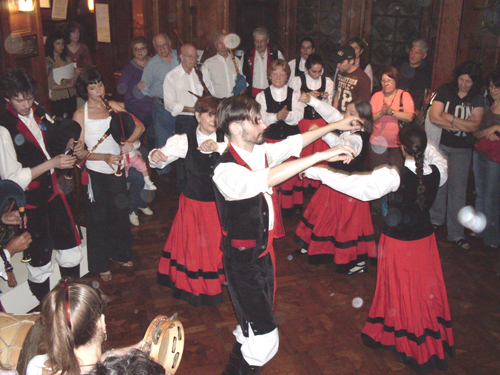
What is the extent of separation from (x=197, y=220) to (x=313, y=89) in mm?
2333

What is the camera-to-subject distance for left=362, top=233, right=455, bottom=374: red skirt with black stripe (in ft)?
8.57

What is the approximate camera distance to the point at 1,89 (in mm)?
2660

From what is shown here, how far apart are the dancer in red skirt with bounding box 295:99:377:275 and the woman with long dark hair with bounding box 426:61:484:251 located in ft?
3.14

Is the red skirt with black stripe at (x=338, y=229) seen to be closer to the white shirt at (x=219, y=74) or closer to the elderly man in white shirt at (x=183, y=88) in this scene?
the elderly man in white shirt at (x=183, y=88)

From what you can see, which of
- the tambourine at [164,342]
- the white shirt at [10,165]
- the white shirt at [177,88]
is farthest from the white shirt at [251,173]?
the white shirt at [177,88]

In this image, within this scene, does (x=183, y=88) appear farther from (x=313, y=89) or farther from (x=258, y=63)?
(x=313, y=89)

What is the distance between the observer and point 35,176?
8.96 feet

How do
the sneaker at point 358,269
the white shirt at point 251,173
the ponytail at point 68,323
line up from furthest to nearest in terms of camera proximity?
the sneaker at point 358,269
the white shirt at point 251,173
the ponytail at point 68,323

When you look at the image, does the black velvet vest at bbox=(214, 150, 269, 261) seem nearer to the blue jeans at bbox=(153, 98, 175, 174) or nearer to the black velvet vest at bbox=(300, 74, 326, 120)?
the black velvet vest at bbox=(300, 74, 326, 120)

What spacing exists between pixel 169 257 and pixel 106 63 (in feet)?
18.5

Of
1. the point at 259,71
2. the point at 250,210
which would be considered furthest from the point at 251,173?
the point at 259,71

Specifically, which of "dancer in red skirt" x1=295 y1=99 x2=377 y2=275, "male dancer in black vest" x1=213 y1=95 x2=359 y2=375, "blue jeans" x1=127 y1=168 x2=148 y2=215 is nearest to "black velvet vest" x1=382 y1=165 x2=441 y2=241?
"male dancer in black vest" x1=213 y1=95 x2=359 y2=375

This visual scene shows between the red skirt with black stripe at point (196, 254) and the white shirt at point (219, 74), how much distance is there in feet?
8.96

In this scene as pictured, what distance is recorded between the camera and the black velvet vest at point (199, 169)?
121 inches
